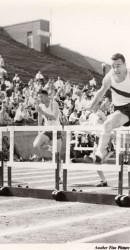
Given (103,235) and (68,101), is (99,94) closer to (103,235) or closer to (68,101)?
(103,235)

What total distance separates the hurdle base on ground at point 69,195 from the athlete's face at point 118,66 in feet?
5.57

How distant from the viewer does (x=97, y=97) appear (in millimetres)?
8484

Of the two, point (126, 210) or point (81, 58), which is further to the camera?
point (81, 58)

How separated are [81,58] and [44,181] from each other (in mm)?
27536

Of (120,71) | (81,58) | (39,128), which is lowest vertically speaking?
(39,128)

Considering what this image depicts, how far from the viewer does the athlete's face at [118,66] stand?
8266 millimetres

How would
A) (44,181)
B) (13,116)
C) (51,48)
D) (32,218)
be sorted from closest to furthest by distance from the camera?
(32,218), (44,181), (13,116), (51,48)

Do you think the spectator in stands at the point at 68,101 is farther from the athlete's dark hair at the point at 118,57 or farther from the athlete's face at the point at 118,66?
the athlete's dark hair at the point at 118,57

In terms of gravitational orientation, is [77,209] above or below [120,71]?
below

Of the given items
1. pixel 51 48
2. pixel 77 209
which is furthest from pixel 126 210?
pixel 51 48

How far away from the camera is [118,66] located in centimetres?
833

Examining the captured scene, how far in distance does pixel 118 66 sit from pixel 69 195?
1.96 metres

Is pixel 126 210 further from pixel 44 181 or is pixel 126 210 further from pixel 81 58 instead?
pixel 81 58

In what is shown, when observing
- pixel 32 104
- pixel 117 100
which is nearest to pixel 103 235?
pixel 117 100
